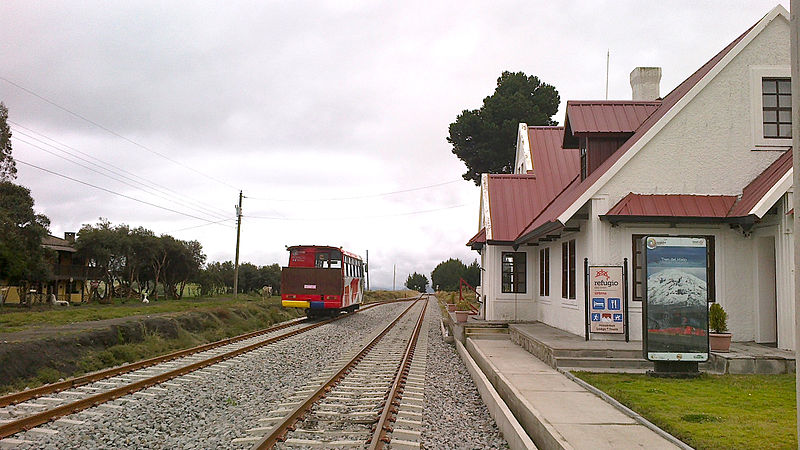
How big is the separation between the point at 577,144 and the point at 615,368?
9.91 metres

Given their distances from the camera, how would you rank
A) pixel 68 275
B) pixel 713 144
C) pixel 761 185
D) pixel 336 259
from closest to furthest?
1. pixel 761 185
2. pixel 713 144
3. pixel 336 259
4. pixel 68 275

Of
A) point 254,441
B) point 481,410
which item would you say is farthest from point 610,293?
point 254,441

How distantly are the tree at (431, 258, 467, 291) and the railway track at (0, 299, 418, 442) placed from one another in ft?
254

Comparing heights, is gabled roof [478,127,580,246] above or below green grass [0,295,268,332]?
above

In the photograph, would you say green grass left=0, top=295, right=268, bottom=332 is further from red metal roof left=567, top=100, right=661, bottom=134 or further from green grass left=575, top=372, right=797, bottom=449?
red metal roof left=567, top=100, right=661, bottom=134

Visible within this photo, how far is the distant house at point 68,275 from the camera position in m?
50.3

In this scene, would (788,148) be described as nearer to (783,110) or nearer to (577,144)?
(783,110)

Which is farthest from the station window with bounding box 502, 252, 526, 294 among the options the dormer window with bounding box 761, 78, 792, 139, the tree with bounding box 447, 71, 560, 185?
the tree with bounding box 447, 71, 560, 185

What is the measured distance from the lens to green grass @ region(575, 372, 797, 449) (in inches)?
274

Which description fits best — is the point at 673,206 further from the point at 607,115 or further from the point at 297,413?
the point at 297,413

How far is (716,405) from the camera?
8.69 m

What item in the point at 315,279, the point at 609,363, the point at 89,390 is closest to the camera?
the point at 89,390

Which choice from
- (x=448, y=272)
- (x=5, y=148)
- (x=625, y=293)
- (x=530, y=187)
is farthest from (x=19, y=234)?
(x=448, y=272)

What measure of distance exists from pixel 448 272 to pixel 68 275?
5794cm
